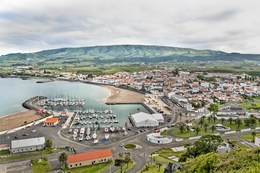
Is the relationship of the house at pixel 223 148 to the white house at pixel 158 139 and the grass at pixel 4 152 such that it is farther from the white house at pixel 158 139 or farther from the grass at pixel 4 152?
the grass at pixel 4 152

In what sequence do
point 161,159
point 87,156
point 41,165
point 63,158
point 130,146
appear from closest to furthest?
point 63,158 < point 41,165 < point 87,156 < point 161,159 < point 130,146

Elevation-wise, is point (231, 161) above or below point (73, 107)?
above

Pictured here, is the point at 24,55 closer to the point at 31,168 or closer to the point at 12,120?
the point at 12,120

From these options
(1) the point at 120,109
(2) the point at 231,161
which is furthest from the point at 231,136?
(1) the point at 120,109

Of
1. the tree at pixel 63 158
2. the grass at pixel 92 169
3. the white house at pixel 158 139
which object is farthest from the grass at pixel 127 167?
the white house at pixel 158 139

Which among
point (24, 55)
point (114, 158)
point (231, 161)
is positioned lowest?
point (114, 158)

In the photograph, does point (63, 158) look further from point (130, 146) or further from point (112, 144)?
point (130, 146)

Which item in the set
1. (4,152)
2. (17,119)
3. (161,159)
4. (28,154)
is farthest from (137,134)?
(17,119)
